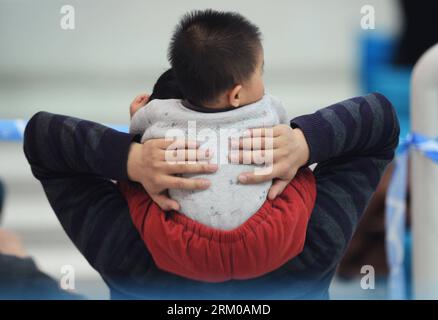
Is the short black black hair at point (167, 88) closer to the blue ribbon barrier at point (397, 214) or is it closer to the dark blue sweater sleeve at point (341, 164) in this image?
the dark blue sweater sleeve at point (341, 164)

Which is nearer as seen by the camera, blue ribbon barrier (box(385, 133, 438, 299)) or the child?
the child

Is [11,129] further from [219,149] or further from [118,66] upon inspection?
[219,149]

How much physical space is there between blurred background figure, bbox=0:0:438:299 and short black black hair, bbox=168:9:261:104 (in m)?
0.04

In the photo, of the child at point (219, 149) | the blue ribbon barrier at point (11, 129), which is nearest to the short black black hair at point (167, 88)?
the child at point (219, 149)

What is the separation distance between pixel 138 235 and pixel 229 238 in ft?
0.18

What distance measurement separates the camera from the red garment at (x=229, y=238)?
361 millimetres

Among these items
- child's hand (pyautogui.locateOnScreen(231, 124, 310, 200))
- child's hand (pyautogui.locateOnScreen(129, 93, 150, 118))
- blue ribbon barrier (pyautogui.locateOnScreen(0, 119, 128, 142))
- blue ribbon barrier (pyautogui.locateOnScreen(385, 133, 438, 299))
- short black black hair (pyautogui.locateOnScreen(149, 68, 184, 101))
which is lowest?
blue ribbon barrier (pyautogui.locateOnScreen(385, 133, 438, 299))

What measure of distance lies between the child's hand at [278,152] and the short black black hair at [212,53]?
0.10 feet

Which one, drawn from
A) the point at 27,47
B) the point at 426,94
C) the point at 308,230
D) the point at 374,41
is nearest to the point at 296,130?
the point at 308,230

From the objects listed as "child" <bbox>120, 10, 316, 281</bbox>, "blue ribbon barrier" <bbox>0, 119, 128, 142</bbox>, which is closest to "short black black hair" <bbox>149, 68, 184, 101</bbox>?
"child" <bbox>120, 10, 316, 281</bbox>

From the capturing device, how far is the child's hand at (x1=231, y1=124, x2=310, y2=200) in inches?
14.1

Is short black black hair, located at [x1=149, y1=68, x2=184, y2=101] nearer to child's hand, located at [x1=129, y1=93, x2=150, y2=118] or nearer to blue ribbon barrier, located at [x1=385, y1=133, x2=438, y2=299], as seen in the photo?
child's hand, located at [x1=129, y1=93, x2=150, y2=118]

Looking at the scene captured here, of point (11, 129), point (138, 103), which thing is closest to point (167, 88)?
point (138, 103)

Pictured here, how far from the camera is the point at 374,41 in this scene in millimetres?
1145
